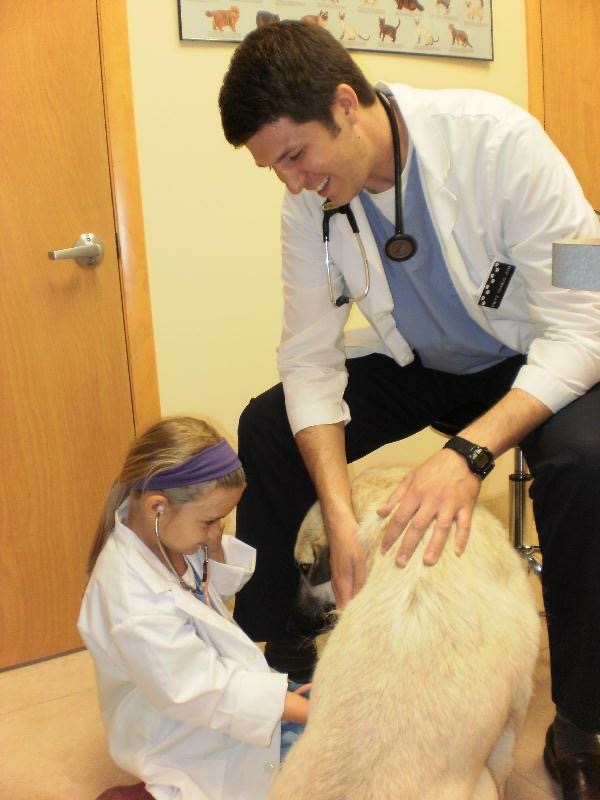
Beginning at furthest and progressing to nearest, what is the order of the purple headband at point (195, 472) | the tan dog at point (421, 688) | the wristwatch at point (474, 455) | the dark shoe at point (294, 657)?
the dark shoe at point (294, 657)
the purple headband at point (195, 472)
the wristwatch at point (474, 455)
the tan dog at point (421, 688)

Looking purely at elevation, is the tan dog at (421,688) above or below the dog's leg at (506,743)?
above

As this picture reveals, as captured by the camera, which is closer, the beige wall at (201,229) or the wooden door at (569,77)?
the beige wall at (201,229)

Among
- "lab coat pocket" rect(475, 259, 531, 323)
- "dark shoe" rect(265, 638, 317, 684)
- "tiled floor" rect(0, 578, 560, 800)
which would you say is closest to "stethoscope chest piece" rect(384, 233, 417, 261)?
"lab coat pocket" rect(475, 259, 531, 323)

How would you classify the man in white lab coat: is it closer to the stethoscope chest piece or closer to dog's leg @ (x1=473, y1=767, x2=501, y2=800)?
the stethoscope chest piece

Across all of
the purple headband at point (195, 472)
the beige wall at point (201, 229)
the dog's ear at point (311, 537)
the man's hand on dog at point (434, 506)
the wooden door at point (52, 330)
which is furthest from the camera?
the beige wall at point (201, 229)

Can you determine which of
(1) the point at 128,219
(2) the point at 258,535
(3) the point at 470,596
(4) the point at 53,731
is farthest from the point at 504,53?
(4) the point at 53,731

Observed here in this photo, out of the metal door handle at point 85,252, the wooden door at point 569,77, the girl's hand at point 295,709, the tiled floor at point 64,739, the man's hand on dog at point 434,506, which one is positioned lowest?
the tiled floor at point 64,739

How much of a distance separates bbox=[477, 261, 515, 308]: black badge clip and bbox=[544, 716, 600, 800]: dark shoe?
2.45ft

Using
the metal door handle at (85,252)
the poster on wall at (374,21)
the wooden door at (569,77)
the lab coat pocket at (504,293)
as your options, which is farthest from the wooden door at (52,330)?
the wooden door at (569,77)

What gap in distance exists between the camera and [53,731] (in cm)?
184

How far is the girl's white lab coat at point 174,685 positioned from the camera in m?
1.33

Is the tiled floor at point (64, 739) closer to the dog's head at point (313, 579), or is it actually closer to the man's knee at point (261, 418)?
Answer: the dog's head at point (313, 579)

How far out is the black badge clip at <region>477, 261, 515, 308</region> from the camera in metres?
1.55

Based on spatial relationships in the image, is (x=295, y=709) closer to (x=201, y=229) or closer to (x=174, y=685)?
(x=174, y=685)
